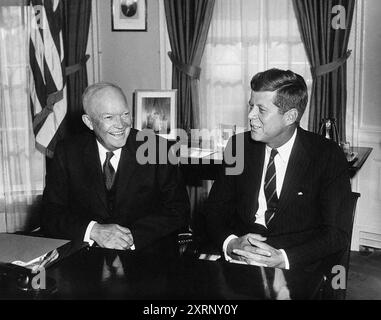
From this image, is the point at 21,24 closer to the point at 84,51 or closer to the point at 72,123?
the point at 84,51

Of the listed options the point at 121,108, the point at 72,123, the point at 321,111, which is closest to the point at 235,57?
the point at 321,111

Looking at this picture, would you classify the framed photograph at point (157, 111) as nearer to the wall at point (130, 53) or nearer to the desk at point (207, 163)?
the wall at point (130, 53)

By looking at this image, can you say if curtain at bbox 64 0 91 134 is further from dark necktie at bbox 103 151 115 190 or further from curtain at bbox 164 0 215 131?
dark necktie at bbox 103 151 115 190

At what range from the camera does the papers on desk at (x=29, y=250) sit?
5.40 ft

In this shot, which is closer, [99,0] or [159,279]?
[159,279]

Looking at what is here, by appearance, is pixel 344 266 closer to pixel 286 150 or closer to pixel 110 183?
pixel 286 150

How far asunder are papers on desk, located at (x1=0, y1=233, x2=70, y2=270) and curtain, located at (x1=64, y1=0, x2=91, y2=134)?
2740mm

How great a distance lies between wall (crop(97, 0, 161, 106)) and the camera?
4738 mm

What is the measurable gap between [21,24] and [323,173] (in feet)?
9.45

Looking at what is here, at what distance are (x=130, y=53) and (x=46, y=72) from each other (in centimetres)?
101

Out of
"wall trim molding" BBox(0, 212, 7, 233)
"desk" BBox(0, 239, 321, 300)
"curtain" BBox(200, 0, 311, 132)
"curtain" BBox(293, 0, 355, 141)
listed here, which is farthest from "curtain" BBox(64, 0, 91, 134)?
"desk" BBox(0, 239, 321, 300)

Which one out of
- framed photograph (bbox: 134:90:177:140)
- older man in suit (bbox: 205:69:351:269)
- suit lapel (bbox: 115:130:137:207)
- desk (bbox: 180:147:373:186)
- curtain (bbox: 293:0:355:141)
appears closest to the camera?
older man in suit (bbox: 205:69:351:269)

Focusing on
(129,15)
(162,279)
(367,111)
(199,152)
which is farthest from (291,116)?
(129,15)

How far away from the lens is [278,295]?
1.42 meters
